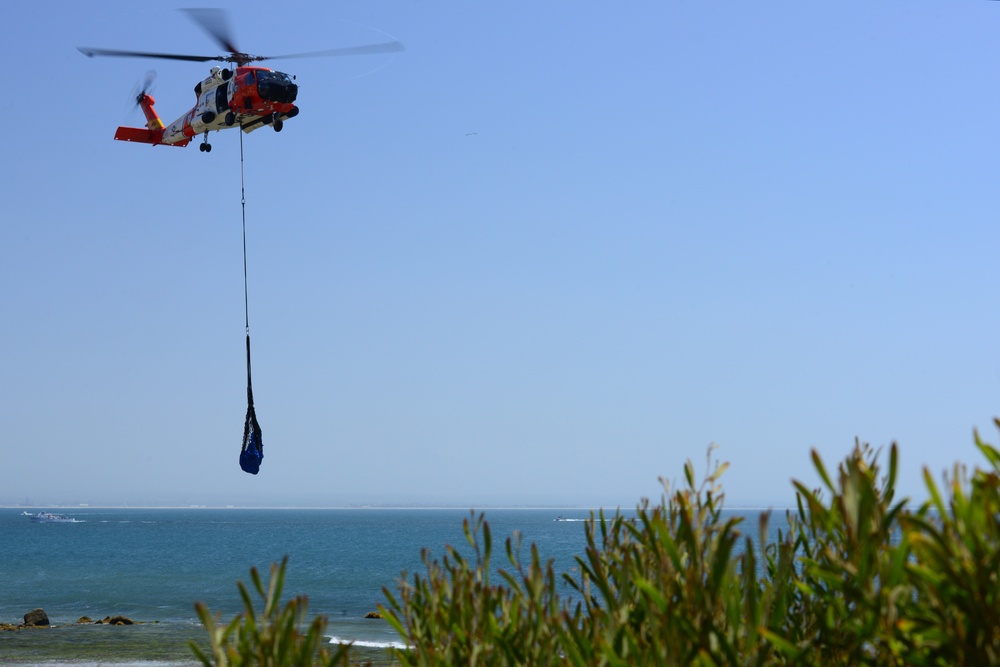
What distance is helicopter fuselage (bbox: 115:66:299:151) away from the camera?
24.7 metres

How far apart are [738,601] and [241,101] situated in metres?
21.9

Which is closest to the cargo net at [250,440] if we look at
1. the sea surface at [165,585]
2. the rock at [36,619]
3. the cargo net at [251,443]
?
the cargo net at [251,443]

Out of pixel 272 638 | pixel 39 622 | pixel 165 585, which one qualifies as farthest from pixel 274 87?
pixel 165 585

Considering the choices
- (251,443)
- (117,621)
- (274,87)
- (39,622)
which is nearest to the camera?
(251,443)

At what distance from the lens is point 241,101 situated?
2494 centimetres

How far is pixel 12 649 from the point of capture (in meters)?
41.7

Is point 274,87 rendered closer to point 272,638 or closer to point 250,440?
point 250,440

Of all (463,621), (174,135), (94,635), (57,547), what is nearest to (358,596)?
(94,635)

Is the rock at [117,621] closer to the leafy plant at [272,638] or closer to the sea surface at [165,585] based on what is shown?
the sea surface at [165,585]

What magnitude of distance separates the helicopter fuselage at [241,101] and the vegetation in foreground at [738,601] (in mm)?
19047

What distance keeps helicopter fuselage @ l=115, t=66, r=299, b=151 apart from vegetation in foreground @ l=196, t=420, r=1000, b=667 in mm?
19047

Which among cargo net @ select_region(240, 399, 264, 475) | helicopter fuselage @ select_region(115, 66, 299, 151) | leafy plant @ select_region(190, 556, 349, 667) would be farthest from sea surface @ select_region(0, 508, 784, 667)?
helicopter fuselage @ select_region(115, 66, 299, 151)

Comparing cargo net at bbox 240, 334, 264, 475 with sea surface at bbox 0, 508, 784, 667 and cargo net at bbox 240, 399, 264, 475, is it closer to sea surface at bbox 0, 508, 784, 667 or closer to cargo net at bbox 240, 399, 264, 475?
cargo net at bbox 240, 399, 264, 475

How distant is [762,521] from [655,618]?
84 cm
